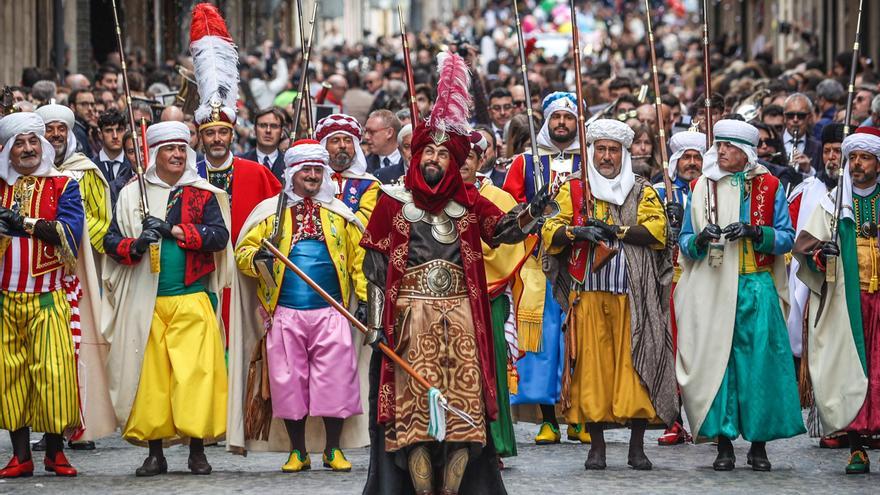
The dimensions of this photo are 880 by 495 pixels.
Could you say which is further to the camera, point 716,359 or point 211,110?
point 211,110

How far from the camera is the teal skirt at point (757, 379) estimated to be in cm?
998

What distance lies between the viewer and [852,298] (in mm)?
10234

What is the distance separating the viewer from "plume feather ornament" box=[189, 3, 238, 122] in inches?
441

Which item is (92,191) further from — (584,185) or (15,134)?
(584,185)

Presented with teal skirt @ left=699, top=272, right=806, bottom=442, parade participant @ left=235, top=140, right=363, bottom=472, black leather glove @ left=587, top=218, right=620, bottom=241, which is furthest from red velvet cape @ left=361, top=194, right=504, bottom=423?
teal skirt @ left=699, top=272, right=806, bottom=442

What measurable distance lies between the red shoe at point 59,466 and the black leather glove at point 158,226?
4.36ft

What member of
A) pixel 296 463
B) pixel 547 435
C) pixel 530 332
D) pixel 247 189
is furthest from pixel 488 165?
pixel 296 463

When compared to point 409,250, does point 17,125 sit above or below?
above

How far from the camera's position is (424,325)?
8.52 m

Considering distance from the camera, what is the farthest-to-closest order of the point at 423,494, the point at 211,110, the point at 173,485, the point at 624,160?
the point at 211,110 → the point at 624,160 → the point at 173,485 → the point at 423,494

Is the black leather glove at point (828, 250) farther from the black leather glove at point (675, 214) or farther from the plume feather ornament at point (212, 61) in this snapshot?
the plume feather ornament at point (212, 61)

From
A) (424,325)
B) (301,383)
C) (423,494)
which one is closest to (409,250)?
(424,325)

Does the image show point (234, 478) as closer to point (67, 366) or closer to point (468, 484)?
point (67, 366)

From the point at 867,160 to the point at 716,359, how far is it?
137 cm
